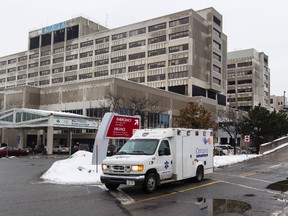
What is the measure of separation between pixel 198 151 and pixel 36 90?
66226 millimetres

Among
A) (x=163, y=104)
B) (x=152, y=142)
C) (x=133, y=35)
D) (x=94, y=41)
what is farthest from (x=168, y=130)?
(x=94, y=41)

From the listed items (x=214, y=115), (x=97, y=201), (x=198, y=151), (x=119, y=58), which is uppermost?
(x=119, y=58)

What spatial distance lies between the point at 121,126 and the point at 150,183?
1078 cm

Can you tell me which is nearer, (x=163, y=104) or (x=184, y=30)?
(x=163, y=104)

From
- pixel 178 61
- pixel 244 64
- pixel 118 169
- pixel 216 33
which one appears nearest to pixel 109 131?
pixel 118 169

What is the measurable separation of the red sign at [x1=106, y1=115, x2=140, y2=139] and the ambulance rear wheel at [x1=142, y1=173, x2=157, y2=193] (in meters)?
9.94

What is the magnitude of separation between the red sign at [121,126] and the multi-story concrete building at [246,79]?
104196 millimetres

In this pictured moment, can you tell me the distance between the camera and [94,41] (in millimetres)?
98875

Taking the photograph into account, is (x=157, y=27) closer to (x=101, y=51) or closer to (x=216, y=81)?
(x=101, y=51)

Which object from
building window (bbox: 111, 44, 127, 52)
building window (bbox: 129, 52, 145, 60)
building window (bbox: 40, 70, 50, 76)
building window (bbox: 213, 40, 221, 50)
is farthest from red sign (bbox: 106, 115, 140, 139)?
building window (bbox: 40, 70, 50, 76)

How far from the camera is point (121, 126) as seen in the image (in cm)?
2289

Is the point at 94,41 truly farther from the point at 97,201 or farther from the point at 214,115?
the point at 97,201

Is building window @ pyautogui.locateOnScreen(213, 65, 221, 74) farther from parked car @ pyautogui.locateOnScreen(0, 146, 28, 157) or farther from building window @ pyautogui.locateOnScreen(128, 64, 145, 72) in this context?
parked car @ pyautogui.locateOnScreen(0, 146, 28, 157)

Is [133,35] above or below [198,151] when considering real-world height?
above
